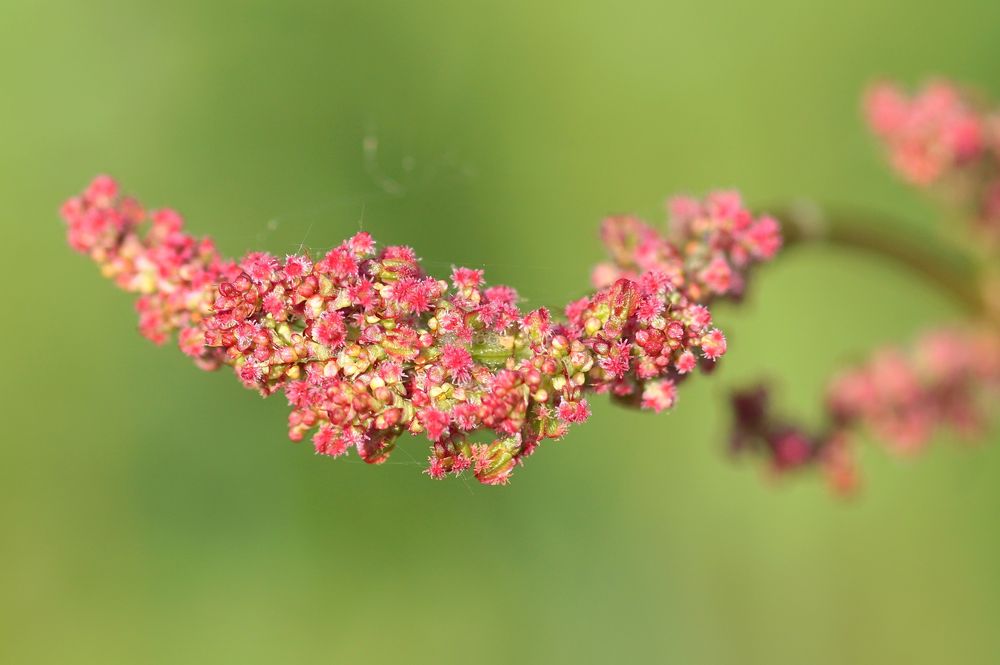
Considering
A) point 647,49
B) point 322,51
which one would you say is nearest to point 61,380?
point 322,51

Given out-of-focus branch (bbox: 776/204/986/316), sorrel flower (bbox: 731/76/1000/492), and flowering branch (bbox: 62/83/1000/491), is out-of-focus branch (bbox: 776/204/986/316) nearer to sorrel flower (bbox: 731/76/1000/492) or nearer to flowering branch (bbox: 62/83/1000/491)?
sorrel flower (bbox: 731/76/1000/492)

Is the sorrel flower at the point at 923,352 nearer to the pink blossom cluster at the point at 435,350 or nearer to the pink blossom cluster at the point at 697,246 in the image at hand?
the pink blossom cluster at the point at 697,246

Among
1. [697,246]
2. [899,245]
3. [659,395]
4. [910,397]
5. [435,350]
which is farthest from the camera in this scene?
[910,397]

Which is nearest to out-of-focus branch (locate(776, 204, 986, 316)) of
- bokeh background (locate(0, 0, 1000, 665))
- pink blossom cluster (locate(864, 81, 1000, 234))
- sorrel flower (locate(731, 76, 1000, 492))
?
sorrel flower (locate(731, 76, 1000, 492))

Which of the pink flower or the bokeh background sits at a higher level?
the bokeh background

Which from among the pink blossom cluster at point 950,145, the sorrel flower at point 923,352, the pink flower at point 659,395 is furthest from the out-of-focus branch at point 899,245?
the pink flower at point 659,395

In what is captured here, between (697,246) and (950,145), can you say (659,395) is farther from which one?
(950,145)

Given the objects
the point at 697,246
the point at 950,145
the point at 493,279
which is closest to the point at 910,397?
the point at 950,145

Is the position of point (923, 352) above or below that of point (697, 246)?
above
